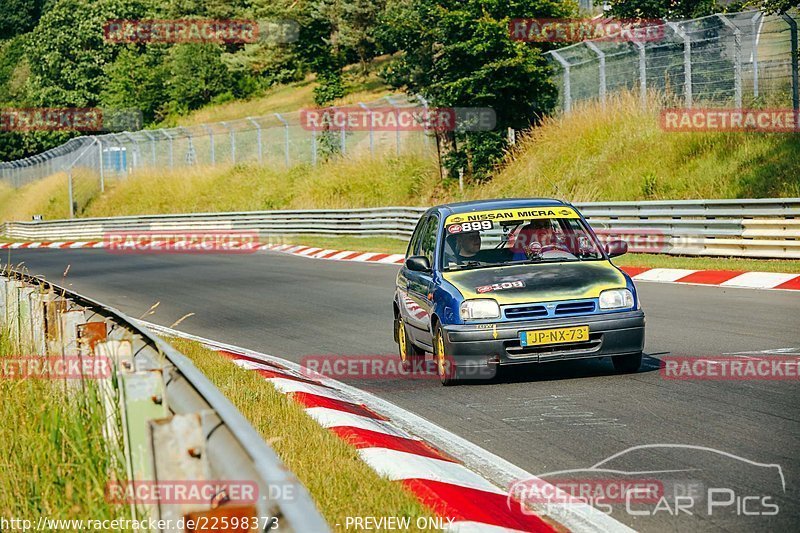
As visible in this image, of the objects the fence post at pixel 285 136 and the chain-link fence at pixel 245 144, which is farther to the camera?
the fence post at pixel 285 136

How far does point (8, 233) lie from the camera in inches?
2447

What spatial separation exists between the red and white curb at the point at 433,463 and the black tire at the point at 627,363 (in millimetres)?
2013

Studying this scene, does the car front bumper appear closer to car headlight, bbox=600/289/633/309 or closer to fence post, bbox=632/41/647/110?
car headlight, bbox=600/289/633/309

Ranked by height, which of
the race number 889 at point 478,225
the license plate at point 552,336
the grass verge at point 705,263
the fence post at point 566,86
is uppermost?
the fence post at point 566,86

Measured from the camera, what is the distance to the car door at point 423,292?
10.3m

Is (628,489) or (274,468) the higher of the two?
(274,468)

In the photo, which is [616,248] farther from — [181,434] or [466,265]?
[181,434]

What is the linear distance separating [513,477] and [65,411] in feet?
7.85

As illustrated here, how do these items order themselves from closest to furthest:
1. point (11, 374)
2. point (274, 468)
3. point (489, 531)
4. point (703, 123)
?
point (274, 468), point (489, 531), point (11, 374), point (703, 123)

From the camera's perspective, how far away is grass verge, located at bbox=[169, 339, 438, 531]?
530 cm

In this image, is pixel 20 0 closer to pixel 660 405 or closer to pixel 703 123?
pixel 703 123

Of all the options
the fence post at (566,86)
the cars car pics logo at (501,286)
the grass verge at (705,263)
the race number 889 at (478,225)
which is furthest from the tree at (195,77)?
the cars car pics logo at (501,286)

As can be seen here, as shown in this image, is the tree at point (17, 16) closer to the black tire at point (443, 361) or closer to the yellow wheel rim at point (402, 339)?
the yellow wheel rim at point (402, 339)

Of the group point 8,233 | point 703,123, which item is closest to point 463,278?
point 703,123
